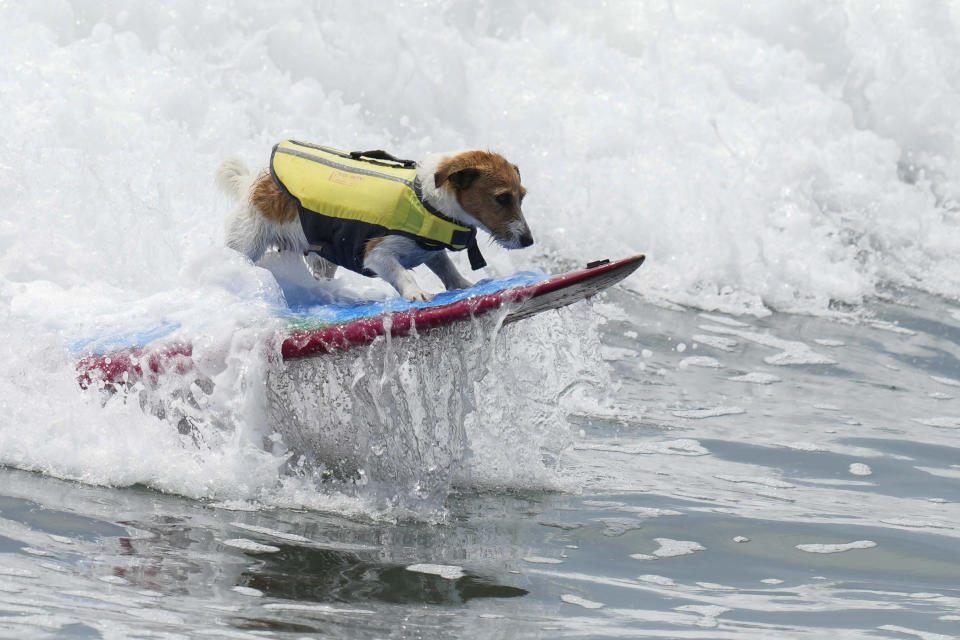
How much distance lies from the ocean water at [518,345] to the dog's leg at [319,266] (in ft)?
0.44

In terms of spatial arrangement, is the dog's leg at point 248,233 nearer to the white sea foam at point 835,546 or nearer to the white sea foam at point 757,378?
the white sea foam at point 835,546

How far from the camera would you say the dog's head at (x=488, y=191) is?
4.68m

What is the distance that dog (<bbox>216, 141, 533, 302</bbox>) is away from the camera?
4711 mm

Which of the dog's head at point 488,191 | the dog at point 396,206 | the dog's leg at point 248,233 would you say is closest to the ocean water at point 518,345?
the dog's leg at point 248,233

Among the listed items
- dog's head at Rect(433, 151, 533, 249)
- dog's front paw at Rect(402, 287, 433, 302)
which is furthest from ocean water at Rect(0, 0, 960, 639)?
dog's head at Rect(433, 151, 533, 249)

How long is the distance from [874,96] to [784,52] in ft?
3.60

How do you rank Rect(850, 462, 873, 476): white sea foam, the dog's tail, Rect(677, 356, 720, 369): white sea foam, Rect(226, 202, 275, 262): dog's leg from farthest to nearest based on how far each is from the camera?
Rect(677, 356, 720, 369): white sea foam
the dog's tail
Rect(850, 462, 873, 476): white sea foam
Rect(226, 202, 275, 262): dog's leg

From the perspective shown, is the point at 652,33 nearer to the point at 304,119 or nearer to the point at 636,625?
the point at 304,119

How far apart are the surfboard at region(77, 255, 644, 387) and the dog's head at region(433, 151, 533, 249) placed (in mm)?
209

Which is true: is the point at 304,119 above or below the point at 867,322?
above

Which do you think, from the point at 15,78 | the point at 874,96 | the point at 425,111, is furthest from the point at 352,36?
the point at 874,96

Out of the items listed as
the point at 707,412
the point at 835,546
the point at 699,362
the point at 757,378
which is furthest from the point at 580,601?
the point at 699,362

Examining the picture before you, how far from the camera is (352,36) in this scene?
34.8 feet

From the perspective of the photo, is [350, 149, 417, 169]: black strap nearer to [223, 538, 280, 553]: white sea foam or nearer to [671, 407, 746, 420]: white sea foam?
[223, 538, 280, 553]: white sea foam
